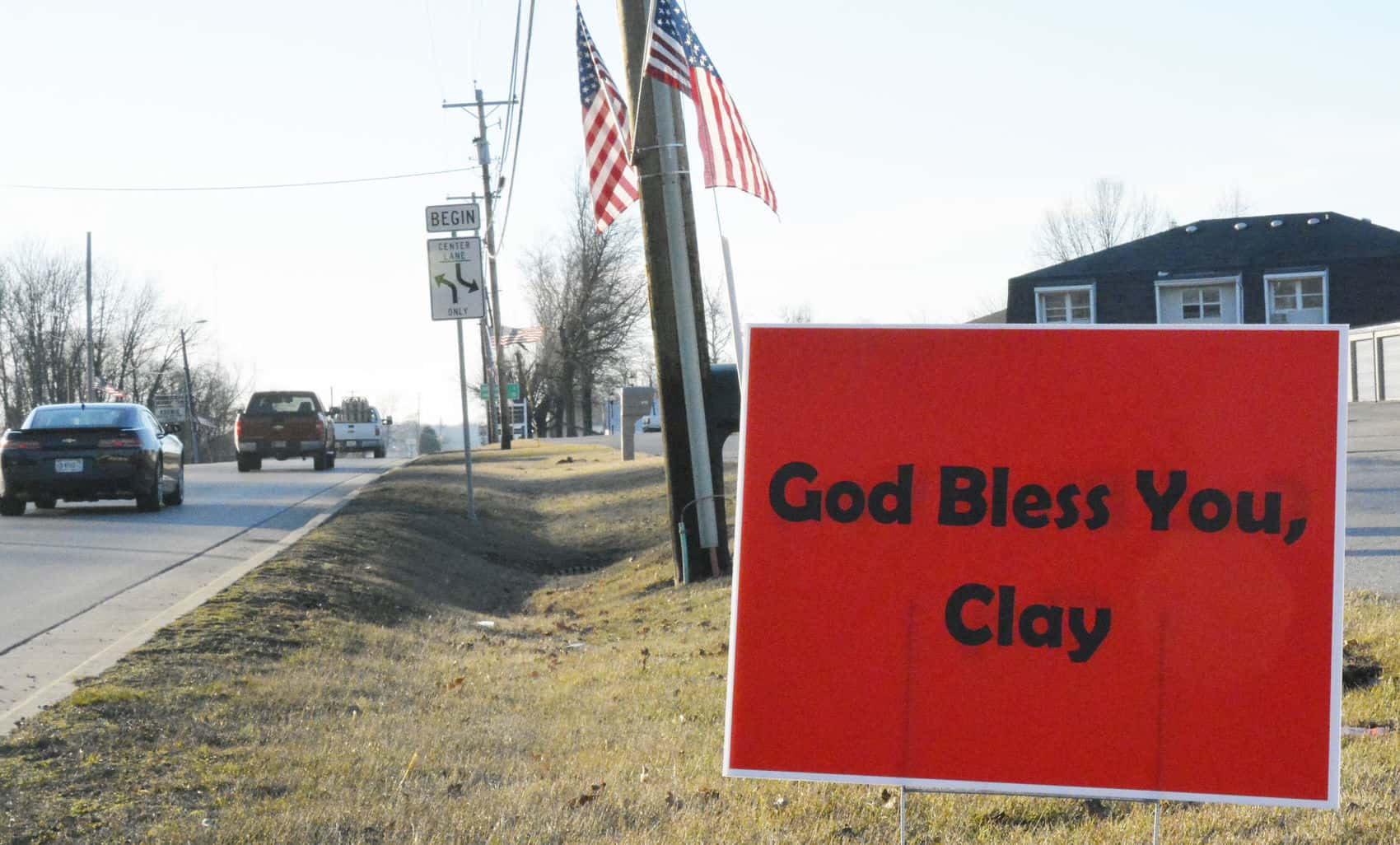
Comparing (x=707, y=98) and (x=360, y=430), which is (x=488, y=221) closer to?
(x=360, y=430)

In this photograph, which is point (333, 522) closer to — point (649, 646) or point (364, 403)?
point (649, 646)

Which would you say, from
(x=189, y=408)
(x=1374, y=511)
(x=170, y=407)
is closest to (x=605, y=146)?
(x=1374, y=511)

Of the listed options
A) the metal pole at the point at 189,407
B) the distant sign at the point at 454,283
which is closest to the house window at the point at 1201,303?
the distant sign at the point at 454,283

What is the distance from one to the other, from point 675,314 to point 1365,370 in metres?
Result: 38.8

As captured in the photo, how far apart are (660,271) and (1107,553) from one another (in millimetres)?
7299

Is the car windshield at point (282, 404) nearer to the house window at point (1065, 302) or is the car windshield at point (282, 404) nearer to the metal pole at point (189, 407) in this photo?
the house window at point (1065, 302)

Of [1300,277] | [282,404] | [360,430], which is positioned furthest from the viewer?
[360,430]

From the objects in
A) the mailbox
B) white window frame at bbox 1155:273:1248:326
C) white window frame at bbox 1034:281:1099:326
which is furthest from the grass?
white window frame at bbox 1155:273:1248:326

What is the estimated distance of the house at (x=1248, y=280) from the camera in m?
43.8

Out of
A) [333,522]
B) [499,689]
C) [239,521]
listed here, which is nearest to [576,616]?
[499,689]

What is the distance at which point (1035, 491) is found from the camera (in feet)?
12.5

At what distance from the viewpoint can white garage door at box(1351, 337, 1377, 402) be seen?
42.7 m

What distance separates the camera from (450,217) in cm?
1627

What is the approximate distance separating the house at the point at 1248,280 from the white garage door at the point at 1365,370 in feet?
0.12
